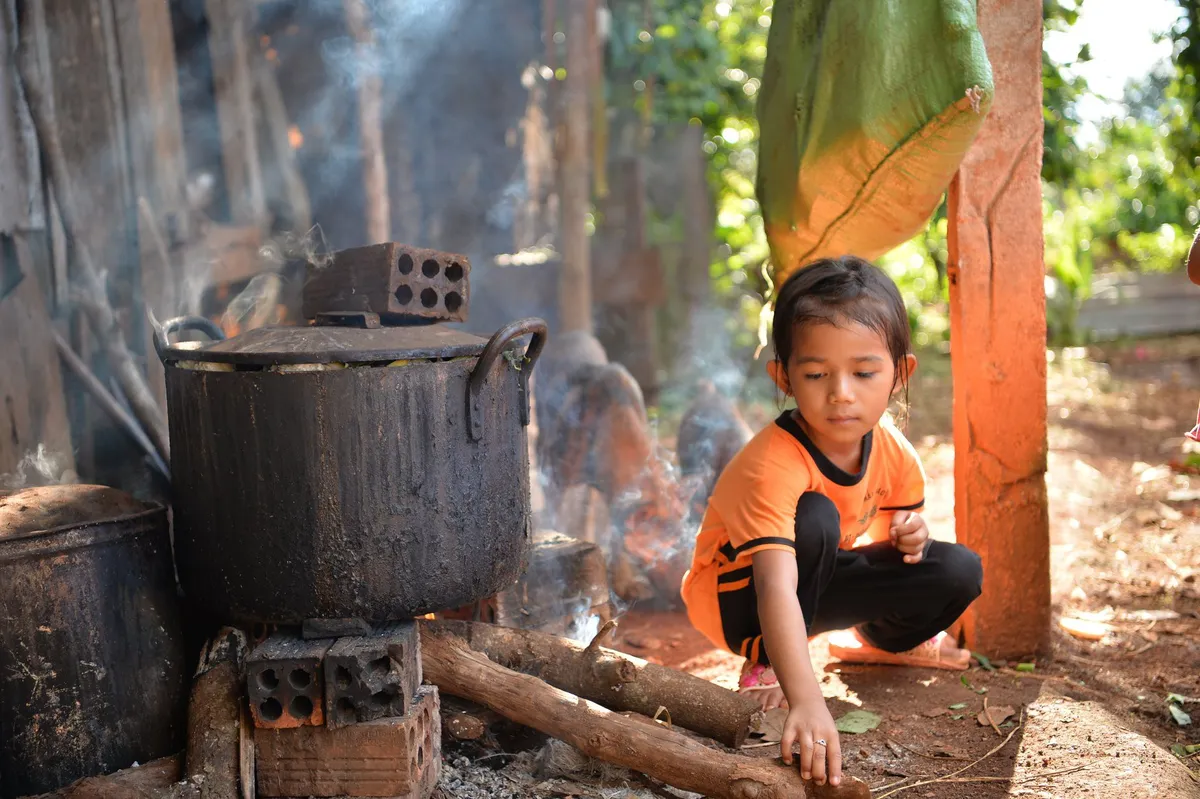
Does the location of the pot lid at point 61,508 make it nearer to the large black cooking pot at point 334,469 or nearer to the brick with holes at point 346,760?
the large black cooking pot at point 334,469

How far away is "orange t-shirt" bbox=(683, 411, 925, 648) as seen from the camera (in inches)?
91.5

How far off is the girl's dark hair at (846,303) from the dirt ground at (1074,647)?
0.98m

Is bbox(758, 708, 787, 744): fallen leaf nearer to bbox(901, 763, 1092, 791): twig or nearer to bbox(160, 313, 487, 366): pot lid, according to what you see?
bbox(901, 763, 1092, 791): twig

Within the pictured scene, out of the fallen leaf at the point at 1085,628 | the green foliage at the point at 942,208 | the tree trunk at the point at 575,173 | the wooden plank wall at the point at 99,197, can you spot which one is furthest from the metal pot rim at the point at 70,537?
the tree trunk at the point at 575,173

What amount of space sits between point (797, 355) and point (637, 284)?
5.78 meters

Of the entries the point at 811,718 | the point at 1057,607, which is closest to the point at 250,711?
the point at 811,718

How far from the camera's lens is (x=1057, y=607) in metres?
3.60

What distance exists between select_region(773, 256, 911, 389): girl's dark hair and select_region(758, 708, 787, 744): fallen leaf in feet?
3.21

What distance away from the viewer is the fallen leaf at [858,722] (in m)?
2.60

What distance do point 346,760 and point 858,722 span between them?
54.5 inches

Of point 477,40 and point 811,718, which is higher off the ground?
point 477,40

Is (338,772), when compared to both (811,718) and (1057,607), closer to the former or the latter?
(811,718)

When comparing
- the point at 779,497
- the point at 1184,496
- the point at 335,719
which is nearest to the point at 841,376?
the point at 779,497

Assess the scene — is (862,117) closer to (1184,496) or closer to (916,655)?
(916,655)
